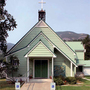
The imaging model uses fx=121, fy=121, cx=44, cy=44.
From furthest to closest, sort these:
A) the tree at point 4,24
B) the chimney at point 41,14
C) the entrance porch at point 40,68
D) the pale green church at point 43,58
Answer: the chimney at point 41,14 → the entrance porch at point 40,68 → the pale green church at point 43,58 → the tree at point 4,24

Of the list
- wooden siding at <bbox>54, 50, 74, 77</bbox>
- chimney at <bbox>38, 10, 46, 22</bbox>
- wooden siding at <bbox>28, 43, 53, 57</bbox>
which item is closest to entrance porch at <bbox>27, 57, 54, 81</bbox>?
wooden siding at <bbox>54, 50, 74, 77</bbox>

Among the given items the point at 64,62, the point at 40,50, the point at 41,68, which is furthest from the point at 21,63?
the point at 64,62

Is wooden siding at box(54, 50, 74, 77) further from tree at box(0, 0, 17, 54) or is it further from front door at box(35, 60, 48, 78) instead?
tree at box(0, 0, 17, 54)

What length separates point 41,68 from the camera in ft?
52.5

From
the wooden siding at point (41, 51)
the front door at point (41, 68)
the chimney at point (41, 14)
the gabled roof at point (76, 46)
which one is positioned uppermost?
the chimney at point (41, 14)

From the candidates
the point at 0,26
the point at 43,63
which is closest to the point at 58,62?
the point at 43,63

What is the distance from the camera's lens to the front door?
15.9 m

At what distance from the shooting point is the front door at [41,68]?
15.9 meters

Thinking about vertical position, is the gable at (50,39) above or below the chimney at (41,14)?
below

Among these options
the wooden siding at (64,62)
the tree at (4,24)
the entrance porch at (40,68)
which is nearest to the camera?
the tree at (4,24)

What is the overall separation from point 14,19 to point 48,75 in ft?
26.8

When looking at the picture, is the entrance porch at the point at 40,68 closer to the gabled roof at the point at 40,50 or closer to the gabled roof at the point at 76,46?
the gabled roof at the point at 40,50

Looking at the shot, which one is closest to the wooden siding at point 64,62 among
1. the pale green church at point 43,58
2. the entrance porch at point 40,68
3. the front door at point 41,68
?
the pale green church at point 43,58

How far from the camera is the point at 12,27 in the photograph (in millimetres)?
12961
